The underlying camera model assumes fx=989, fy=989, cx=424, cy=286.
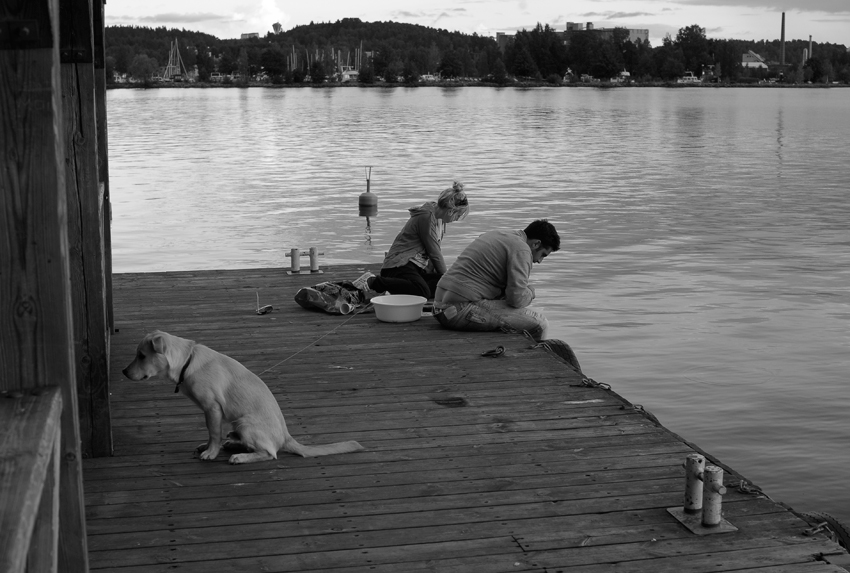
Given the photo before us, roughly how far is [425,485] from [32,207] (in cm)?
289

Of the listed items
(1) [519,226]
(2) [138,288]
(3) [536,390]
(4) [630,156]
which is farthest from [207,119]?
(3) [536,390]

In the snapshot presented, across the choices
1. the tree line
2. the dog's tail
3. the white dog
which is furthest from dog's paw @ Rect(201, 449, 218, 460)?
the tree line

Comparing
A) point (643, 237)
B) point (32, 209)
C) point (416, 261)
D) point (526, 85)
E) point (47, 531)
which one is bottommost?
point (643, 237)

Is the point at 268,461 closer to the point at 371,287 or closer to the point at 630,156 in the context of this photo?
the point at 371,287

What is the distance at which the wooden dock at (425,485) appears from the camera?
3953 mm

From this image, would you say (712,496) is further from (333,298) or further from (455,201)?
(333,298)

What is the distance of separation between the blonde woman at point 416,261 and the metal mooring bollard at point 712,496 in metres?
4.82

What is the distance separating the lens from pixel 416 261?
8922 millimetres

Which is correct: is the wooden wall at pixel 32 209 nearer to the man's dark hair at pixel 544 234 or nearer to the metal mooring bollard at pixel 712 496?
the metal mooring bollard at pixel 712 496

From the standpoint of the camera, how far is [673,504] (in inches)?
176

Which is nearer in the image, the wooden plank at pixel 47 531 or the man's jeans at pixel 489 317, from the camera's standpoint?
the wooden plank at pixel 47 531

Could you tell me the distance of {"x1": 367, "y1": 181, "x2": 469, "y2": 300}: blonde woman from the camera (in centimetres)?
876

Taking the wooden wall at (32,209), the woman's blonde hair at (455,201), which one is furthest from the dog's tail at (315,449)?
the woman's blonde hair at (455,201)

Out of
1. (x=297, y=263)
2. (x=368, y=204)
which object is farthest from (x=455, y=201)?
(x=368, y=204)
